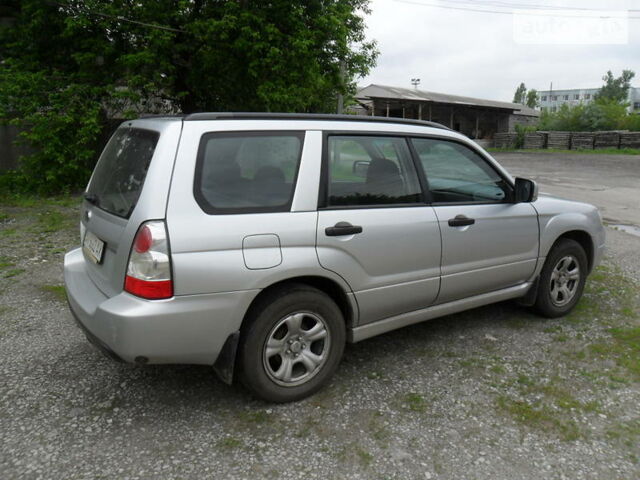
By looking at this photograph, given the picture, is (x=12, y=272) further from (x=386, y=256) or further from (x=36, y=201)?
(x=36, y=201)

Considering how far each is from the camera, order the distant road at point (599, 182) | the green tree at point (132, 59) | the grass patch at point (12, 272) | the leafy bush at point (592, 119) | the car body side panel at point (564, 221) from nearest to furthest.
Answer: the car body side panel at point (564, 221)
the grass patch at point (12, 272)
the green tree at point (132, 59)
the distant road at point (599, 182)
the leafy bush at point (592, 119)

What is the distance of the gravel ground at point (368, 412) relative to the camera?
8.63 ft

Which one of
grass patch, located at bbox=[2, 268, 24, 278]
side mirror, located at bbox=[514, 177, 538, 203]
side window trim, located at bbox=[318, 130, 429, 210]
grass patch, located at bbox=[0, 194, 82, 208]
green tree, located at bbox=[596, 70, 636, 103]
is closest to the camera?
side window trim, located at bbox=[318, 130, 429, 210]

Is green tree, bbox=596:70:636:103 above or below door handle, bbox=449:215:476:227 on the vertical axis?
above

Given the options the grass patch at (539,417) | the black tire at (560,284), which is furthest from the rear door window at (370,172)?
the black tire at (560,284)

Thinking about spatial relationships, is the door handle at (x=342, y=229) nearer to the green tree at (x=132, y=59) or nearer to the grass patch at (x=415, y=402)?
the grass patch at (x=415, y=402)

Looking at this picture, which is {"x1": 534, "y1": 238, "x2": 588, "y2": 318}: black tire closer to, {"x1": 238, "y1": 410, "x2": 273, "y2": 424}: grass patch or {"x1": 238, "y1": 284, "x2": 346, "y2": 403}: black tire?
{"x1": 238, "y1": 284, "x2": 346, "y2": 403}: black tire

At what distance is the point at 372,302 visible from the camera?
3338mm

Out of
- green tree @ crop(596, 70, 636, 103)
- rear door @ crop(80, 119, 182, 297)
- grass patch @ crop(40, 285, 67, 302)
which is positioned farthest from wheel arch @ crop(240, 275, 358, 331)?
green tree @ crop(596, 70, 636, 103)

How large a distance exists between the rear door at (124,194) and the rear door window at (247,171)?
186 mm

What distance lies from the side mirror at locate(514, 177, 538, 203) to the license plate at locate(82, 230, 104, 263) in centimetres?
291

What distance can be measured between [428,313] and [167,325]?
1830mm

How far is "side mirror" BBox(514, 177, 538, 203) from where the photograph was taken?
3.99 meters

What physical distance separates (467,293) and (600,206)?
Answer: 9.09m
